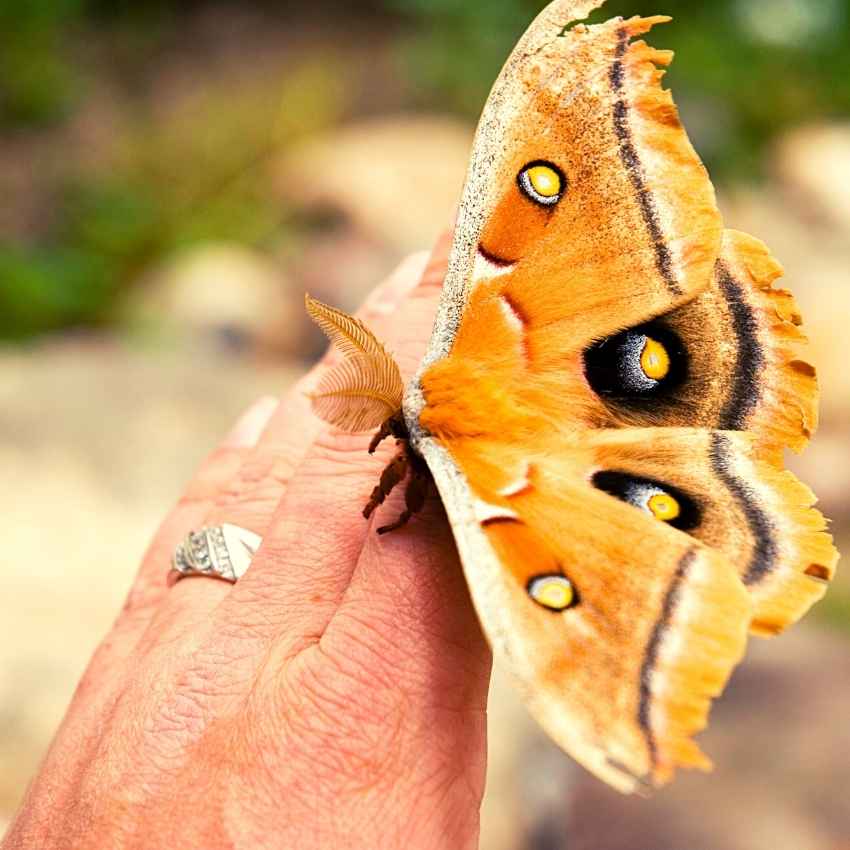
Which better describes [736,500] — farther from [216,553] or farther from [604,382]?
[216,553]

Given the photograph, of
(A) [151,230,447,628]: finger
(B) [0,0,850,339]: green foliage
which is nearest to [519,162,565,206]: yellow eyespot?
(A) [151,230,447,628]: finger

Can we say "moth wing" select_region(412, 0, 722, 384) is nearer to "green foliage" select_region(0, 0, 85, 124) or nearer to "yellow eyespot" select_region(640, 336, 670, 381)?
"yellow eyespot" select_region(640, 336, 670, 381)

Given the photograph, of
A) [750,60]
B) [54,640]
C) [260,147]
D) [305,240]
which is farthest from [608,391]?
[750,60]

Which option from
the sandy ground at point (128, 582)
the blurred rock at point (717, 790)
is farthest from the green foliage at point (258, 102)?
the blurred rock at point (717, 790)

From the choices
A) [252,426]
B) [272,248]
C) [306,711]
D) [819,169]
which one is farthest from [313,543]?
[819,169]

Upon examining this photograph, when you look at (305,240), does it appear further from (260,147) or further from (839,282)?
(839,282)

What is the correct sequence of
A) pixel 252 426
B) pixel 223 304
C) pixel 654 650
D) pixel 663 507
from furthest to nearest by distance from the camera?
pixel 223 304 < pixel 252 426 < pixel 663 507 < pixel 654 650
